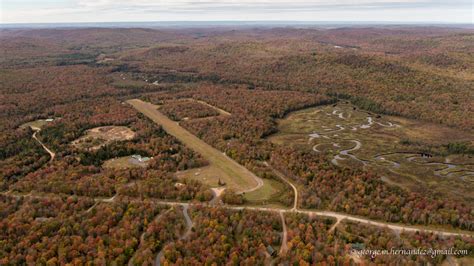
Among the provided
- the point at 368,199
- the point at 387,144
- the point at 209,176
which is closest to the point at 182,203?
the point at 209,176

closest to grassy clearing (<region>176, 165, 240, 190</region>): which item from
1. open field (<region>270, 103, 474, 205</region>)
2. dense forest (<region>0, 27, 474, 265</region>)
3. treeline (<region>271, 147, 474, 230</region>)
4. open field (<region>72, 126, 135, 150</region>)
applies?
dense forest (<region>0, 27, 474, 265</region>)

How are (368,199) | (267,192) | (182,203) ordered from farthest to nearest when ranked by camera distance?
1. (267,192)
2. (182,203)
3. (368,199)

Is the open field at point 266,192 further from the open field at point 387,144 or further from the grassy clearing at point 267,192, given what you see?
the open field at point 387,144

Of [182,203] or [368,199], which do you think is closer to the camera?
[368,199]

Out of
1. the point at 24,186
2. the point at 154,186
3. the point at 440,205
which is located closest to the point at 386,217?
the point at 440,205

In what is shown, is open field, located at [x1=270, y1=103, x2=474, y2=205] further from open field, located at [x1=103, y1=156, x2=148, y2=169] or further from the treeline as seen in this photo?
open field, located at [x1=103, y1=156, x2=148, y2=169]

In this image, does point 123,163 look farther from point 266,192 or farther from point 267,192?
point 267,192
